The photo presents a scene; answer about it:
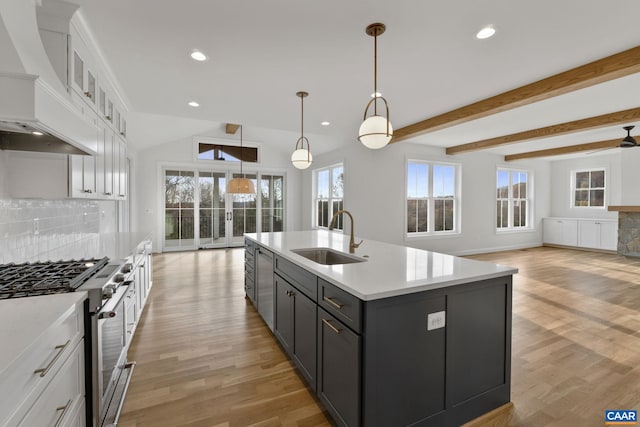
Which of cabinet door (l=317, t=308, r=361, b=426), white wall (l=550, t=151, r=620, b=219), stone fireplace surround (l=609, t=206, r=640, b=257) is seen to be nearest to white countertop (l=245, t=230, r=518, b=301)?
cabinet door (l=317, t=308, r=361, b=426)

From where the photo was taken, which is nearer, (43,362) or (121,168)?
(43,362)

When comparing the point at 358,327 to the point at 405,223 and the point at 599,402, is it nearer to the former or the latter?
the point at 599,402

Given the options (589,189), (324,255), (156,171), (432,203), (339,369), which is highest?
(156,171)

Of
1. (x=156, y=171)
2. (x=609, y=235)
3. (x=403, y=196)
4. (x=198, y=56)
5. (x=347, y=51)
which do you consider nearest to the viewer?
(x=347, y=51)

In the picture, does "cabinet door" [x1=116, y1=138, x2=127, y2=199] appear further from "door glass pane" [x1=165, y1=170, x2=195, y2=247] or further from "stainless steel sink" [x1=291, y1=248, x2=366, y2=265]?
"door glass pane" [x1=165, y1=170, x2=195, y2=247]

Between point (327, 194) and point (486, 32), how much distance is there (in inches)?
213

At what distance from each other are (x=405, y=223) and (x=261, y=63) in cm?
475

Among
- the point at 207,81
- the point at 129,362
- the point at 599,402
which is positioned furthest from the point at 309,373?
the point at 207,81

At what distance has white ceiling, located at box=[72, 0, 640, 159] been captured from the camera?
207 centimetres

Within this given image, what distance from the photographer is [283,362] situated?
2328mm

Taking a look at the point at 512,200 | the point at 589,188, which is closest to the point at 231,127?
the point at 512,200

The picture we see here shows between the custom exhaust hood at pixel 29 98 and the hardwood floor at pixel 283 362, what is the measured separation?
164 centimetres

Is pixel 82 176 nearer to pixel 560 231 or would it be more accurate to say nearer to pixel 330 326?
pixel 330 326

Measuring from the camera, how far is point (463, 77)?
3.15m
